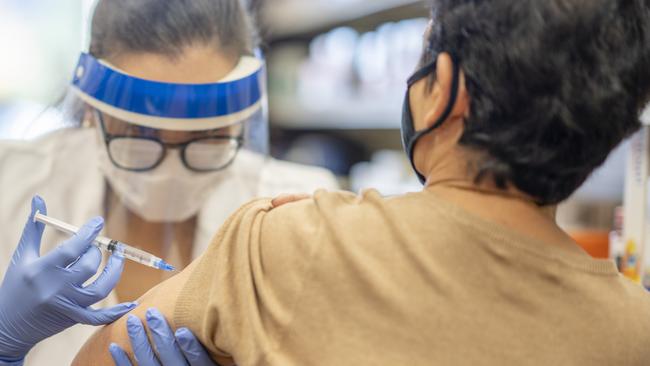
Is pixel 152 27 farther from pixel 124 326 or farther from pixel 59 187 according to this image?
pixel 124 326

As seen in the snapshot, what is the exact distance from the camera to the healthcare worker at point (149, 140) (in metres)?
1.13

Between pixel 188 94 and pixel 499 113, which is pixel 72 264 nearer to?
pixel 188 94

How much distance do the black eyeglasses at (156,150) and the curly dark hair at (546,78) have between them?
0.68 metres

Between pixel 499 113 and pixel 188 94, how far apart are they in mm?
638

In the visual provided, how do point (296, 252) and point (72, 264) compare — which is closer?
point (296, 252)

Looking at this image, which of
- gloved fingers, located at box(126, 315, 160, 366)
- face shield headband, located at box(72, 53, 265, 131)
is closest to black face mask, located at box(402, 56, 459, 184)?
gloved fingers, located at box(126, 315, 160, 366)

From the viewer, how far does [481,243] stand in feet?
2.07

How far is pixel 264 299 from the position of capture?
64 cm

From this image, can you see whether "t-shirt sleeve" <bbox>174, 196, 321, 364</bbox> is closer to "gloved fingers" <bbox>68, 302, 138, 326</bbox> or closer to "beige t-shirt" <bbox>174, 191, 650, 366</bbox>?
"beige t-shirt" <bbox>174, 191, 650, 366</bbox>

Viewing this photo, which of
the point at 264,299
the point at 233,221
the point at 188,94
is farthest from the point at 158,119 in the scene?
the point at 264,299

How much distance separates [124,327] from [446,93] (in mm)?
509

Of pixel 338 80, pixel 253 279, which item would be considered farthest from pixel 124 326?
pixel 338 80

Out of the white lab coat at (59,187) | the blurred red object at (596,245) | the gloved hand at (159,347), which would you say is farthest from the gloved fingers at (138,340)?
the blurred red object at (596,245)

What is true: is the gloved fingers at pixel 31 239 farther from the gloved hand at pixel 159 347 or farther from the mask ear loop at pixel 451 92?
the mask ear loop at pixel 451 92
